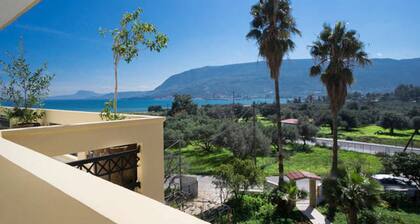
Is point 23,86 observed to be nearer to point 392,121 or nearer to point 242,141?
point 242,141

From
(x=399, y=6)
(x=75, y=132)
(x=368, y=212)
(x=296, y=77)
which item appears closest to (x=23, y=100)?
(x=75, y=132)

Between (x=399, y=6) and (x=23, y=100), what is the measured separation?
51016mm

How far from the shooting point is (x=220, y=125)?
26.7 metres

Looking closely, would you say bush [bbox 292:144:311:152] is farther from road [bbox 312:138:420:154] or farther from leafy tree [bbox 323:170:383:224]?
leafy tree [bbox 323:170:383:224]

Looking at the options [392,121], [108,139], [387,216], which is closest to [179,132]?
[387,216]

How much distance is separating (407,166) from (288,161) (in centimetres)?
1005

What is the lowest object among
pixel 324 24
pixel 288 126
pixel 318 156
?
pixel 318 156

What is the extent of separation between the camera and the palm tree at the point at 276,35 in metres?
13.4

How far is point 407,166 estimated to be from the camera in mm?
15859

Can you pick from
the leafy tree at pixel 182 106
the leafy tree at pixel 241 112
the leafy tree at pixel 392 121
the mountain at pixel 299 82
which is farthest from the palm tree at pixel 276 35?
the mountain at pixel 299 82

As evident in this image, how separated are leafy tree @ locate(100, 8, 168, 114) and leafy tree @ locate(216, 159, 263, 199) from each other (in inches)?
300

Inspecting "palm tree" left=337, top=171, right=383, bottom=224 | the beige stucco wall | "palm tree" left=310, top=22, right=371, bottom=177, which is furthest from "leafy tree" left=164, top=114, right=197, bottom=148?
the beige stucco wall

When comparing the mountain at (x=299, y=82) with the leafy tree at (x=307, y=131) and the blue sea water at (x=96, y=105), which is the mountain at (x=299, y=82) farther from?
the leafy tree at (x=307, y=131)

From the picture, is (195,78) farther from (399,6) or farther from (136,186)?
(136,186)
